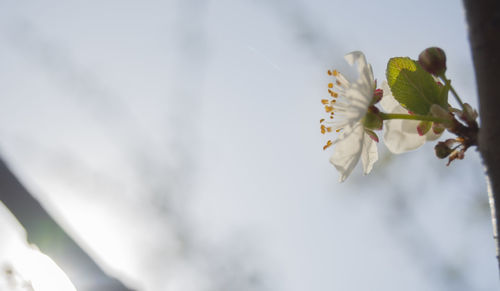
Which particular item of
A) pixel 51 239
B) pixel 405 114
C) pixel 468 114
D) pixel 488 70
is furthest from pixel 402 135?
pixel 51 239

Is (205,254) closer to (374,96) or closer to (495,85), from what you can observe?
(374,96)

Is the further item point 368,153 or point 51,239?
point 51,239

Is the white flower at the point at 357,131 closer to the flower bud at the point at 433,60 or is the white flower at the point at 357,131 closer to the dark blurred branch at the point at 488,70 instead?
the flower bud at the point at 433,60

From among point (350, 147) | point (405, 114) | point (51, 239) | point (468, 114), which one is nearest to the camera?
point (468, 114)

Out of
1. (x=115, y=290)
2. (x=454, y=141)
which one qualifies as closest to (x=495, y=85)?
(x=454, y=141)

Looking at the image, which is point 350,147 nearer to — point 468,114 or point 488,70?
point 468,114
